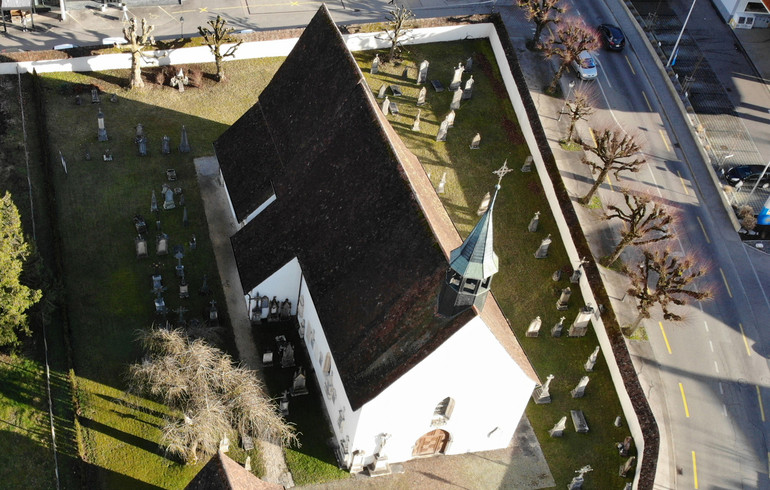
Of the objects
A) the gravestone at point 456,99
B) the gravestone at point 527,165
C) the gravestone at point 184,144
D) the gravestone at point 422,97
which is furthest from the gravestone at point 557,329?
the gravestone at point 184,144

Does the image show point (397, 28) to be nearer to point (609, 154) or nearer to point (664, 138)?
point (609, 154)

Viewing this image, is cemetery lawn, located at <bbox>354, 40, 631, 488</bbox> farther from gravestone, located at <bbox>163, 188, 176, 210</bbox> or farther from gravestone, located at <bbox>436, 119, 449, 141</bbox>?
gravestone, located at <bbox>163, 188, 176, 210</bbox>

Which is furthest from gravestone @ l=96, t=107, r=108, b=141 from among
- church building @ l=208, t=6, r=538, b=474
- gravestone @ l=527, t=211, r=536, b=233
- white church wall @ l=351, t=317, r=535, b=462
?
white church wall @ l=351, t=317, r=535, b=462

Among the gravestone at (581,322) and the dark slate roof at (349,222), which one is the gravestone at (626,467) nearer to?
the dark slate roof at (349,222)

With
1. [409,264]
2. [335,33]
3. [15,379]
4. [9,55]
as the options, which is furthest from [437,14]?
[15,379]

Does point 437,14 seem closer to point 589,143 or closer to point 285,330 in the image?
point 589,143

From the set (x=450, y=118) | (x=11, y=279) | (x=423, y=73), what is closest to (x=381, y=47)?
(x=423, y=73)

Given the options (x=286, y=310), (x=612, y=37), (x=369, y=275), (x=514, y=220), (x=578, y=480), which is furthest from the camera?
(x=612, y=37)

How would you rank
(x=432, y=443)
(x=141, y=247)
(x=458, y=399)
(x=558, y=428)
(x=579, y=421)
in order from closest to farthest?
(x=458, y=399)
(x=432, y=443)
(x=558, y=428)
(x=579, y=421)
(x=141, y=247)
